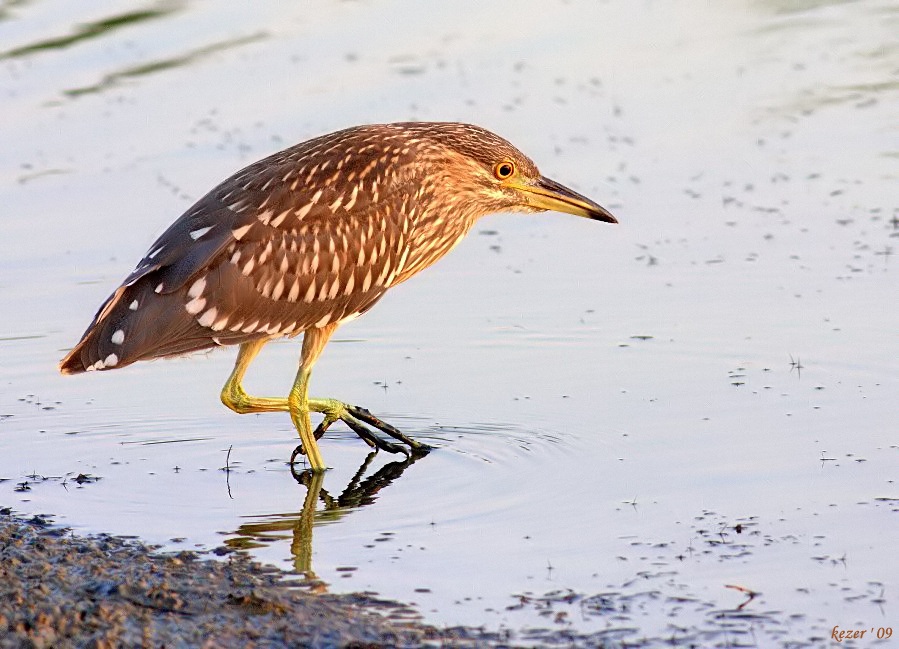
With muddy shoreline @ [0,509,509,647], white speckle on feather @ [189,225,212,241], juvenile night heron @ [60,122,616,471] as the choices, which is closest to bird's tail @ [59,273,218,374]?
juvenile night heron @ [60,122,616,471]

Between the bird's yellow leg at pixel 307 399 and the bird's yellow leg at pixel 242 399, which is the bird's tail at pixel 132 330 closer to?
the bird's yellow leg at pixel 242 399

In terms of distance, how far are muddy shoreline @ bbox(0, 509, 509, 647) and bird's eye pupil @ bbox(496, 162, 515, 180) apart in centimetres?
302

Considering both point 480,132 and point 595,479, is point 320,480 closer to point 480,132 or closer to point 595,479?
point 595,479

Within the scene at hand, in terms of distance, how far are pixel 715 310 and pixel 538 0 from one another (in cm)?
755

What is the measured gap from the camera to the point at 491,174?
30.0 ft

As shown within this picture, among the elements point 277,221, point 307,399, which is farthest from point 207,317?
point 307,399

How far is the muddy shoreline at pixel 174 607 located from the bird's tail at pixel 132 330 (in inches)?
49.2

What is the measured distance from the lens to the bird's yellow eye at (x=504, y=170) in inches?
361

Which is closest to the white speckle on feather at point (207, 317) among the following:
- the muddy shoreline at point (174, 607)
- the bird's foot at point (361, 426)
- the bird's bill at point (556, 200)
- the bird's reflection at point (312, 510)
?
the bird's foot at point (361, 426)

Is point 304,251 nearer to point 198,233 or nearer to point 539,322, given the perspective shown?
point 198,233

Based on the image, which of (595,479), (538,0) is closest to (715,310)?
(595,479)

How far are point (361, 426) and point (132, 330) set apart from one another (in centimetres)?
138

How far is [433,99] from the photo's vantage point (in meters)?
14.4

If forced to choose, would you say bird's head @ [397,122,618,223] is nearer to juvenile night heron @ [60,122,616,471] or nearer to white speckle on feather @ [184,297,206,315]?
juvenile night heron @ [60,122,616,471]
